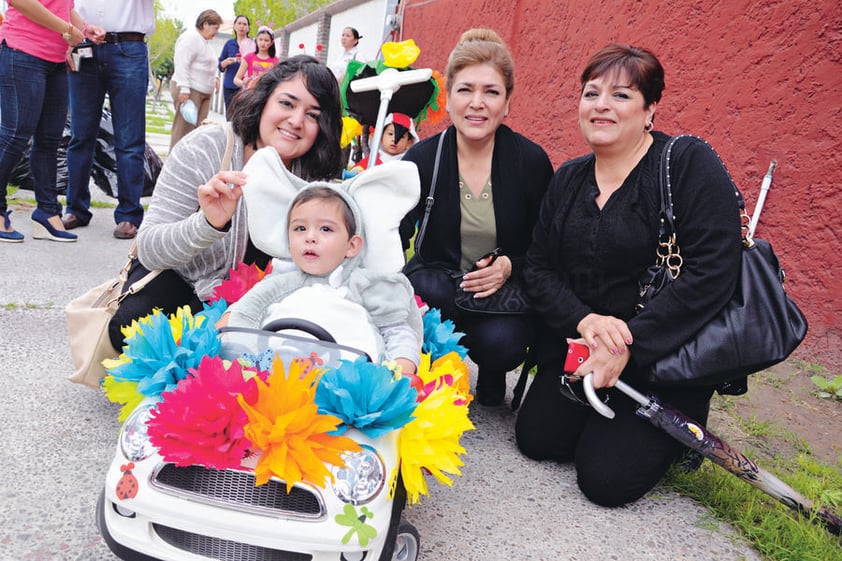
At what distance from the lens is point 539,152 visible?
9.76 ft

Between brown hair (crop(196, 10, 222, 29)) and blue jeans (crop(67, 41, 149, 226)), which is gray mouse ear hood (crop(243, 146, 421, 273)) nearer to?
blue jeans (crop(67, 41, 149, 226))

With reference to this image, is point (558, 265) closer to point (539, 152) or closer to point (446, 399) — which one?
point (539, 152)

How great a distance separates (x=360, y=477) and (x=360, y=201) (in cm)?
105

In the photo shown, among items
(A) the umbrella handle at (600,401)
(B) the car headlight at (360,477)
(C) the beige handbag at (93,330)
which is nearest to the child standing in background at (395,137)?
(C) the beige handbag at (93,330)

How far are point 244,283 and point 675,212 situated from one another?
1.65 meters

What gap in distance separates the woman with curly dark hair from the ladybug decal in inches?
38.4

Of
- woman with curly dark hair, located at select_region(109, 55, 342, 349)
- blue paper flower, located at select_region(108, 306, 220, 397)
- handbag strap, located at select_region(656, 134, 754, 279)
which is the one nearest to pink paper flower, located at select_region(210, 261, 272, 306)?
woman with curly dark hair, located at select_region(109, 55, 342, 349)

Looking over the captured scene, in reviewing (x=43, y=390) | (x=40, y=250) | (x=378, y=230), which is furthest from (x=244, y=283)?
(x=40, y=250)

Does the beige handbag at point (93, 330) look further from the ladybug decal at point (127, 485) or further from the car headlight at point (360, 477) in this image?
the car headlight at point (360, 477)

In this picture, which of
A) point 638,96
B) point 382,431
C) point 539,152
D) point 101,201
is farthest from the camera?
point 101,201

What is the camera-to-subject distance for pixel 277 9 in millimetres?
31969

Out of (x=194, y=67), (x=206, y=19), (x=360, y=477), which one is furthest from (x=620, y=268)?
(x=206, y=19)

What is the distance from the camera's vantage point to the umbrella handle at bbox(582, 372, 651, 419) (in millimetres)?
2286

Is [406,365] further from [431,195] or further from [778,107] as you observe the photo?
[778,107]
